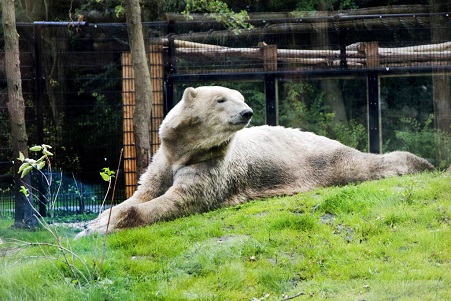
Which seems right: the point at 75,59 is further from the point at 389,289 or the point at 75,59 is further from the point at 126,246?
the point at 389,289

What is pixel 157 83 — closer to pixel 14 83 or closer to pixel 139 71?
pixel 139 71

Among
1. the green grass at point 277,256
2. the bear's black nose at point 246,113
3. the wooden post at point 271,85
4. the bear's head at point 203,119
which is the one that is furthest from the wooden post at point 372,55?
the green grass at point 277,256

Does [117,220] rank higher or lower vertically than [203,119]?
lower

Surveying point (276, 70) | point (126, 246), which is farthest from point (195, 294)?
point (276, 70)

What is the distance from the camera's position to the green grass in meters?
3.03

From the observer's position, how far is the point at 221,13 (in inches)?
217

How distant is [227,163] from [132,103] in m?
1.11

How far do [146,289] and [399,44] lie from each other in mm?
3574

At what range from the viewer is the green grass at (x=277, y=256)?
9.95 ft

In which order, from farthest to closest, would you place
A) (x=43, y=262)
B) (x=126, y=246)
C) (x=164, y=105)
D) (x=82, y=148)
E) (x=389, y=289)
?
(x=164, y=105), (x=82, y=148), (x=126, y=246), (x=43, y=262), (x=389, y=289)

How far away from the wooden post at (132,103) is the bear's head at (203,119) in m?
0.53

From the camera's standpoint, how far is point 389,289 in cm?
279

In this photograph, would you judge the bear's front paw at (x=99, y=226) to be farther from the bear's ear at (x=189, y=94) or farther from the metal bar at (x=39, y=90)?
the bear's ear at (x=189, y=94)

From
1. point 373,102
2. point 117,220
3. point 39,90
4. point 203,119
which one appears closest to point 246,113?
point 203,119
